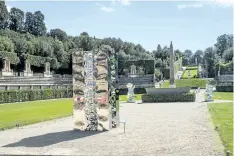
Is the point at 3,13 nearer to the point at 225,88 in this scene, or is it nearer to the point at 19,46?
the point at 19,46

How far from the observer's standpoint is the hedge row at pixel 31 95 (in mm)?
41234

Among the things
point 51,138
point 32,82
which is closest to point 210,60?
point 32,82

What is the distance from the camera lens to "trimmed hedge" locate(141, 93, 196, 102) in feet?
123

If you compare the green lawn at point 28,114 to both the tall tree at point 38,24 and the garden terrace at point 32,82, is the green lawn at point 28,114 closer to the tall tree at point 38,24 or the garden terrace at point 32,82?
the garden terrace at point 32,82

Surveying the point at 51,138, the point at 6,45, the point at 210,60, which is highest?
the point at 6,45

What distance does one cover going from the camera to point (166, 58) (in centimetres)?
13375

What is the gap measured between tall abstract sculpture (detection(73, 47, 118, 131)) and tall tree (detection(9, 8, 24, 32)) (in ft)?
309

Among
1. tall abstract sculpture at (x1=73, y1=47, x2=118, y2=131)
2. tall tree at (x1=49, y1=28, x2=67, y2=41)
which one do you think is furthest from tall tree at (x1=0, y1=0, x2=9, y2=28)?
tall abstract sculpture at (x1=73, y1=47, x2=118, y2=131)

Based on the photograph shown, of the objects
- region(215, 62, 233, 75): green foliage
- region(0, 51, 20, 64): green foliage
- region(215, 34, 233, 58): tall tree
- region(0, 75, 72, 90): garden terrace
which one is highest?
region(215, 34, 233, 58): tall tree

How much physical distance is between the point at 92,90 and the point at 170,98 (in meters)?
23.7

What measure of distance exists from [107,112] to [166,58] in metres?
120

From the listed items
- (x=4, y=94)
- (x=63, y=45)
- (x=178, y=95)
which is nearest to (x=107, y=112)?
(x=178, y=95)

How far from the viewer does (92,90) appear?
15383mm

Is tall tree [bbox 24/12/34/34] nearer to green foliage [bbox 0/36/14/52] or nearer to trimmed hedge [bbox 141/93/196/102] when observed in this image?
green foliage [bbox 0/36/14/52]
